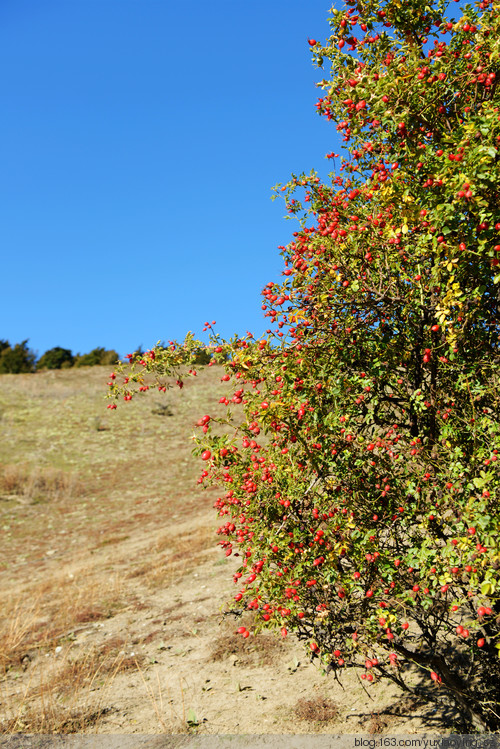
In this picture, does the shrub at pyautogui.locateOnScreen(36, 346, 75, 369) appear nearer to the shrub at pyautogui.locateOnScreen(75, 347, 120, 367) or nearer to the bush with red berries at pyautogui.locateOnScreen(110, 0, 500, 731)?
the shrub at pyautogui.locateOnScreen(75, 347, 120, 367)

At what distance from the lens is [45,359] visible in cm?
5791

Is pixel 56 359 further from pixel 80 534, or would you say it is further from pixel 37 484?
pixel 80 534

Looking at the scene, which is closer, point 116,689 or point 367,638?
point 367,638

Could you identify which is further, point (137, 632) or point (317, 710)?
point (137, 632)

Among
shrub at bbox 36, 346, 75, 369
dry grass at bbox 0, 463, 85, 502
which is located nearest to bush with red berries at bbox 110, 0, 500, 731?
dry grass at bbox 0, 463, 85, 502

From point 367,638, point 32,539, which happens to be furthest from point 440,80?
point 32,539

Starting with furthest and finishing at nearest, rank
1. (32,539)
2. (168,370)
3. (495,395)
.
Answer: (32,539), (168,370), (495,395)

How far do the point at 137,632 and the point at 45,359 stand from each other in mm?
53798

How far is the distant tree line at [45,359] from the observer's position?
50.8m

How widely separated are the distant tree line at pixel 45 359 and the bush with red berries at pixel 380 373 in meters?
50.5

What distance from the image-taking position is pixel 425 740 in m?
5.06

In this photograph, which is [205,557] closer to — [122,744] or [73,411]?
[122,744]

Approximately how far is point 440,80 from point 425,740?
6.03 m

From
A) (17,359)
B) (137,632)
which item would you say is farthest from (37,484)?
(17,359)
